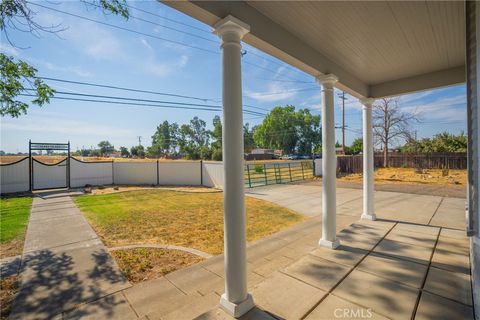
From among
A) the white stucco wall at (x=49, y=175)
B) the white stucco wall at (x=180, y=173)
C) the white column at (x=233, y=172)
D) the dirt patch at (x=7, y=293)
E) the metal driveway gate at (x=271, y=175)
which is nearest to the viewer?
the white column at (x=233, y=172)

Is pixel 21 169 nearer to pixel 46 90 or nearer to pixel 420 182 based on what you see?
pixel 46 90

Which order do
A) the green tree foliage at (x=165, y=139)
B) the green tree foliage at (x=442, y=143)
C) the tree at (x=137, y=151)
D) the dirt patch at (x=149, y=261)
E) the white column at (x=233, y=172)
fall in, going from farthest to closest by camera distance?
the green tree foliage at (x=165, y=139) → the tree at (x=137, y=151) → the green tree foliage at (x=442, y=143) → the dirt patch at (x=149, y=261) → the white column at (x=233, y=172)

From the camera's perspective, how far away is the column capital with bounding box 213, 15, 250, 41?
2.03 meters

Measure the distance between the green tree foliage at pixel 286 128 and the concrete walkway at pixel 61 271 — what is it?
46.3 metres

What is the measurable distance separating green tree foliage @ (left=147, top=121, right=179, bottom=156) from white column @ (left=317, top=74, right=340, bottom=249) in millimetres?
65211

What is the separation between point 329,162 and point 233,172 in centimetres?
218

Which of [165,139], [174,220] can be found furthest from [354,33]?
[165,139]

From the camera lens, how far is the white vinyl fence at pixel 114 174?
424 inches

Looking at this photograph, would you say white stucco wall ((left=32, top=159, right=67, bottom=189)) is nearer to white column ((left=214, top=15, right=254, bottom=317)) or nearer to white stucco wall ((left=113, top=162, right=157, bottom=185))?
white stucco wall ((left=113, top=162, right=157, bottom=185))

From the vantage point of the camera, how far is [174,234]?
4.89 m

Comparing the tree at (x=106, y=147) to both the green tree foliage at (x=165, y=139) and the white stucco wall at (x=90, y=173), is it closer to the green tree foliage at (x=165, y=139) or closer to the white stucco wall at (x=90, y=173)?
the green tree foliage at (x=165, y=139)

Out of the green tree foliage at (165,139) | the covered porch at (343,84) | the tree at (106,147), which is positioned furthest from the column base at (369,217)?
the tree at (106,147)

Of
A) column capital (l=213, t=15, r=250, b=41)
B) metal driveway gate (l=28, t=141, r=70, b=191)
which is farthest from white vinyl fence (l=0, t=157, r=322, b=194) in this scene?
column capital (l=213, t=15, r=250, b=41)

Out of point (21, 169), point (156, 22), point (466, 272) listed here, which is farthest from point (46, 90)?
point (21, 169)
